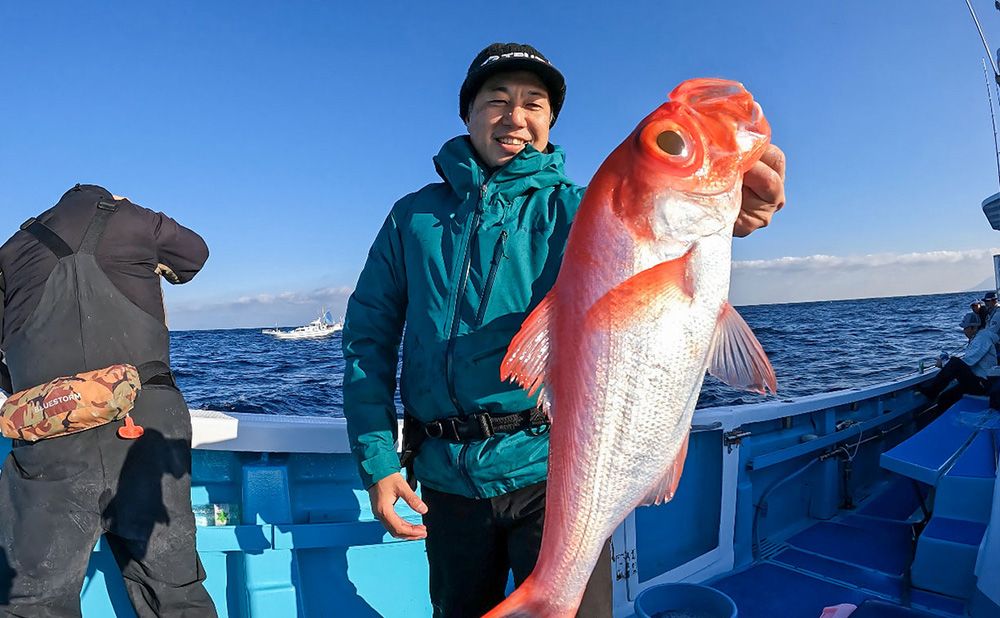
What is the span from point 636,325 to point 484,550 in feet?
3.35

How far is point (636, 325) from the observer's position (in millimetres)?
1311

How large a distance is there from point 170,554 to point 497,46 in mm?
2506

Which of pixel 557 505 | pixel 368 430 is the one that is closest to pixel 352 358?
pixel 368 430

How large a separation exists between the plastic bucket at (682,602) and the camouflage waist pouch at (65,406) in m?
2.59

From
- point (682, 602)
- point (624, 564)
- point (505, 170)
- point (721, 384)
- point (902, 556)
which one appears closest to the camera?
point (505, 170)

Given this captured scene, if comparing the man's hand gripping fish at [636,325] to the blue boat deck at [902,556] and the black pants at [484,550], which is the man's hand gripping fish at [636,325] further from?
the blue boat deck at [902,556]

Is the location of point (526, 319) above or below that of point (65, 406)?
above

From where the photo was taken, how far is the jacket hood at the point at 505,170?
188 cm

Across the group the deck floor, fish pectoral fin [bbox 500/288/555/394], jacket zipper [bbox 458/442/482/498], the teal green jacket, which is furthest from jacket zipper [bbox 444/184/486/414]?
the deck floor

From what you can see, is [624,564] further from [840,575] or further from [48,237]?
[48,237]

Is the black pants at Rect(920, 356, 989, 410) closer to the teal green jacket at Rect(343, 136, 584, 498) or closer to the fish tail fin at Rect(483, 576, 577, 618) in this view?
the teal green jacket at Rect(343, 136, 584, 498)

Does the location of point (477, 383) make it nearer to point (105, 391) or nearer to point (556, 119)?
point (556, 119)

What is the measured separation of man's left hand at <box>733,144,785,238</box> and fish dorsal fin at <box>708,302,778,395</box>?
1.02ft

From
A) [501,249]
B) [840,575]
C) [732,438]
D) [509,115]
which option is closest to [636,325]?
[501,249]
